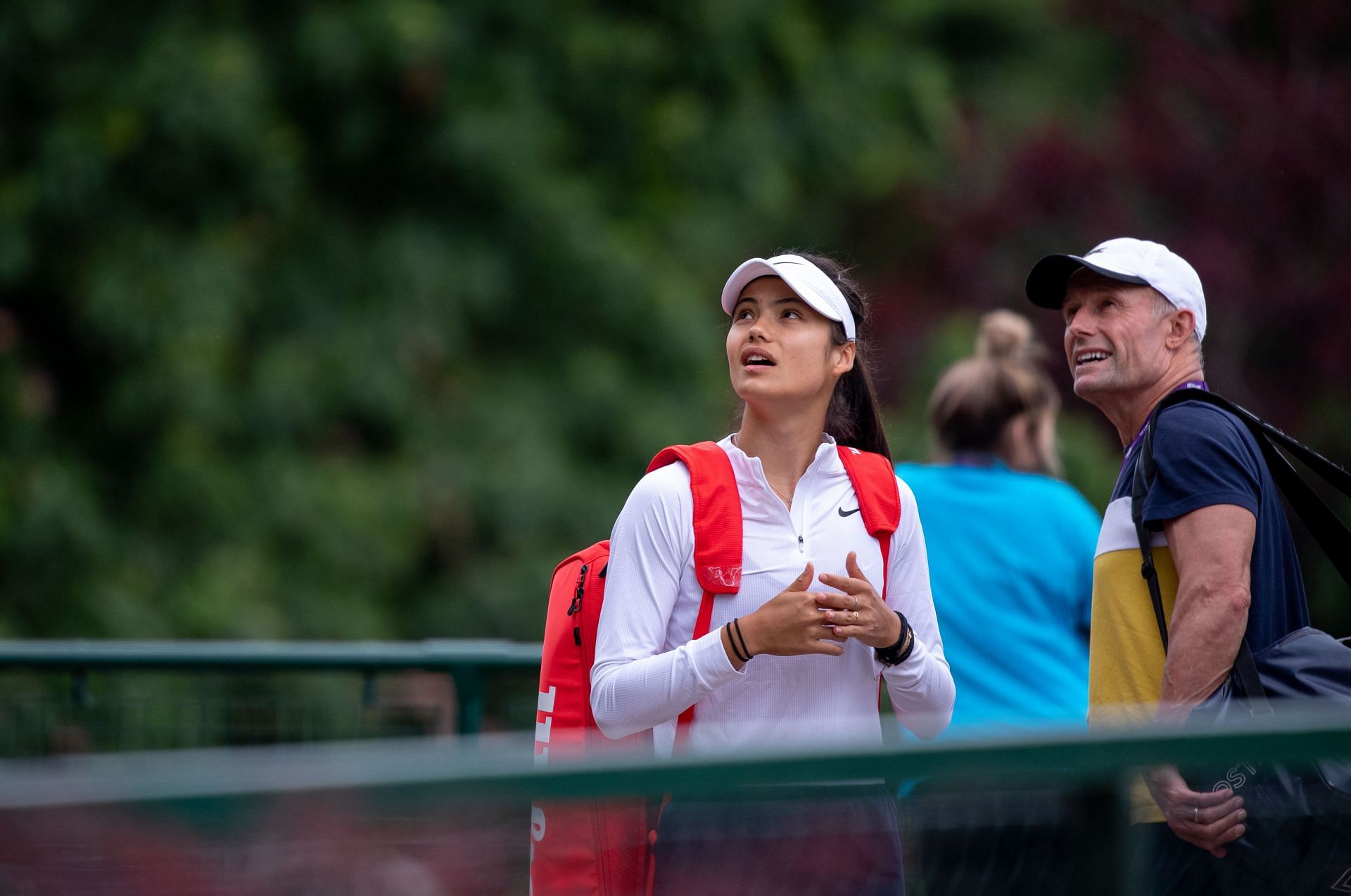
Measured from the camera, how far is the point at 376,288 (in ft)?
33.5

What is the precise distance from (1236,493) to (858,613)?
72cm

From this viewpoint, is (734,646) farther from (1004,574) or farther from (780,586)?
(1004,574)

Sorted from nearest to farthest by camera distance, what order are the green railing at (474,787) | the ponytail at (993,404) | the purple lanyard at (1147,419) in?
the green railing at (474,787) < the purple lanyard at (1147,419) < the ponytail at (993,404)

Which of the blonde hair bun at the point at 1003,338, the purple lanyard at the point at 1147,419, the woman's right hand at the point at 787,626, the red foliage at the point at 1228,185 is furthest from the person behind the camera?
the red foliage at the point at 1228,185

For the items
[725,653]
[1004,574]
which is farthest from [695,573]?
[1004,574]

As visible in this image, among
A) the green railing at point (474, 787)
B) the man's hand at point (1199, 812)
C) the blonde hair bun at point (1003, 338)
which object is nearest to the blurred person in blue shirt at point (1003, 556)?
the blonde hair bun at point (1003, 338)

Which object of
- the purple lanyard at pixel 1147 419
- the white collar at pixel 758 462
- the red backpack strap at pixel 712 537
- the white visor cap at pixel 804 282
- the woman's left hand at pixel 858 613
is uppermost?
the white visor cap at pixel 804 282

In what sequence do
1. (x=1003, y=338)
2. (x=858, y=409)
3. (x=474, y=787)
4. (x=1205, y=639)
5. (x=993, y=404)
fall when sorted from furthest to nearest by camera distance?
1. (x=1003, y=338)
2. (x=993, y=404)
3. (x=858, y=409)
4. (x=1205, y=639)
5. (x=474, y=787)

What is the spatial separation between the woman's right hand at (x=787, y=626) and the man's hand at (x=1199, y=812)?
66 cm

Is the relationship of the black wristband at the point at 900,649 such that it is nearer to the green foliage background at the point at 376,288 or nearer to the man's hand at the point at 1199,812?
the man's hand at the point at 1199,812

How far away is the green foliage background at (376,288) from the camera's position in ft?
30.0

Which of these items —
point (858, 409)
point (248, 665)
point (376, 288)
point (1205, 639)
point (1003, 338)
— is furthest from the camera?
point (376, 288)

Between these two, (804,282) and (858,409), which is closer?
(804,282)

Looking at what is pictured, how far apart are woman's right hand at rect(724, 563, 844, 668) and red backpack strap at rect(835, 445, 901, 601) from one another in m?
0.32
